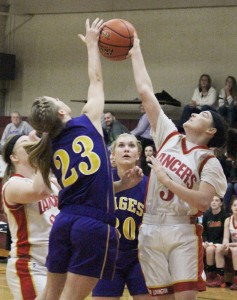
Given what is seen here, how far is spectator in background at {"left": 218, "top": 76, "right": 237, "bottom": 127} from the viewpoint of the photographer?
42.2ft

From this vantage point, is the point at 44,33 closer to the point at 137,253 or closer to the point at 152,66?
the point at 152,66

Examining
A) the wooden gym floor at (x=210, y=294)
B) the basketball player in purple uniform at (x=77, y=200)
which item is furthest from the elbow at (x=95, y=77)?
the wooden gym floor at (x=210, y=294)

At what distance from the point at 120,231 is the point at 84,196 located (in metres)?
1.24

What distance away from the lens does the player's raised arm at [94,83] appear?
13.2ft

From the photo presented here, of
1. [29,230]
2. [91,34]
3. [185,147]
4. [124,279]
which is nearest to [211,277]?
[124,279]

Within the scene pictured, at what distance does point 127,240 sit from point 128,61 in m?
11.5

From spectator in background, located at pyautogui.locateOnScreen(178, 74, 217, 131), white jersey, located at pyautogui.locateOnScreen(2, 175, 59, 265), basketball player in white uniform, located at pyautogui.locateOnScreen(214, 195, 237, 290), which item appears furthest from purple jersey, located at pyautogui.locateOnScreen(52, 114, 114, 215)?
spectator in background, located at pyautogui.locateOnScreen(178, 74, 217, 131)

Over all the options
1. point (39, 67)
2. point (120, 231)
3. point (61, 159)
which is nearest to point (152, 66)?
point (39, 67)

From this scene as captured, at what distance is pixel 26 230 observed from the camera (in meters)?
4.42

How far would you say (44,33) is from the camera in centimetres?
1752

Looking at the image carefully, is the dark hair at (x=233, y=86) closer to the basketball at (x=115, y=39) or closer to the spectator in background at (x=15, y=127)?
the spectator in background at (x=15, y=127)

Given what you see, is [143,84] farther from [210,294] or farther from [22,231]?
[210,294]

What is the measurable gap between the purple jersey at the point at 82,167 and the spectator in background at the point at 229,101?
9.01 meters

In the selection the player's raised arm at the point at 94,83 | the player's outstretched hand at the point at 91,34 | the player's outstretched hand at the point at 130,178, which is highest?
the player's outstretched hand at the point at 91,34
